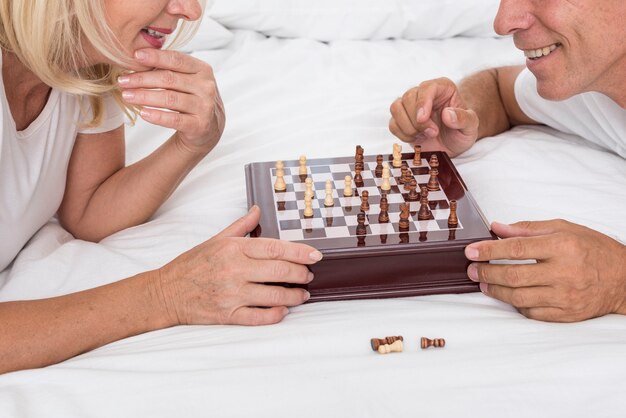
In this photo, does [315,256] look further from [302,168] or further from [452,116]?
[452,116]

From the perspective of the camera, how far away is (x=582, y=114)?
206cm

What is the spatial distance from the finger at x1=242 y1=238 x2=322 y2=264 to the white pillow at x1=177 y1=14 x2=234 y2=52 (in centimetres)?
144

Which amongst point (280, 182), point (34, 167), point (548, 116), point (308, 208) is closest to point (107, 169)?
point (34, 167)

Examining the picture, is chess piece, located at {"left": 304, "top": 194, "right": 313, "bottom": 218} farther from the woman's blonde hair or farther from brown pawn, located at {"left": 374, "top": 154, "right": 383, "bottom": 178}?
the woman's blonde hair

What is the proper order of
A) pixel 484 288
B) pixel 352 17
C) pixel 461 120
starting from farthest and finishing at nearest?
pixel 352 17 → pixel 461 120 → pixel 484 288

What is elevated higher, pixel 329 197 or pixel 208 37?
pixel 208 37

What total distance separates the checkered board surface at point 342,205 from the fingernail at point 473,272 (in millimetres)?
84

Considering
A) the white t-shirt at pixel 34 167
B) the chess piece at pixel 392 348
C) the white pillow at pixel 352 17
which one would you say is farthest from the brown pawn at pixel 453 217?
the white pillow at pixel 352 17

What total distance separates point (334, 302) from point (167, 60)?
0.66 meters

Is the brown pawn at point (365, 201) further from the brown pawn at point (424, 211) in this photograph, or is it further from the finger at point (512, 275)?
the finger at point (512, 275)

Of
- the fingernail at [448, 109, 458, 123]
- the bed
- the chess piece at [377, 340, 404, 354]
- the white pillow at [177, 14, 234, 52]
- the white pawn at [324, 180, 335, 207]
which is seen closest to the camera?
the bed

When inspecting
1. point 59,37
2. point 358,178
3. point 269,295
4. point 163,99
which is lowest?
point 269,295

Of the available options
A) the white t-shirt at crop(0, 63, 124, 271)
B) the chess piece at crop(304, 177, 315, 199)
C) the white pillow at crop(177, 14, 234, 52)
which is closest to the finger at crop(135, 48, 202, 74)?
the white t-shirt at crop(0, 63, 124, 271)

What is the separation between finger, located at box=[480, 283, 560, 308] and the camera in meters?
1.39
